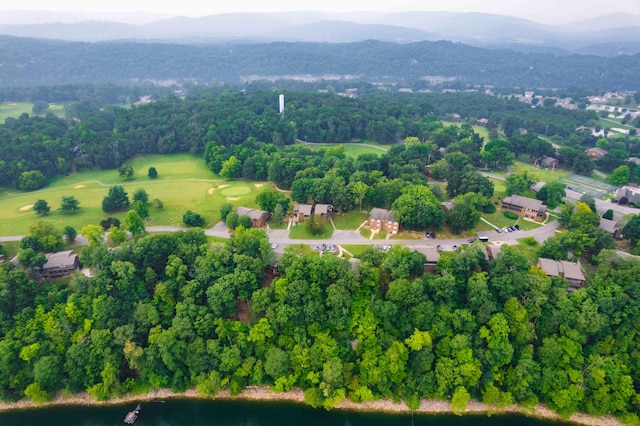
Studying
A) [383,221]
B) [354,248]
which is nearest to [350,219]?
[383,221]

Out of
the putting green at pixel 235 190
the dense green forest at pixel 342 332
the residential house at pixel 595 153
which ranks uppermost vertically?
the residential house at pixel 595 153

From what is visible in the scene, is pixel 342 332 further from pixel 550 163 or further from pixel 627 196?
pixel 550 163

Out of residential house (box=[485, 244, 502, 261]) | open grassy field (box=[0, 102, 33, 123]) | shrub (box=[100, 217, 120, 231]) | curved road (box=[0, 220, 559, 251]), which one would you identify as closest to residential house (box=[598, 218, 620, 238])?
curved road (box=[0, 220, 559, 251])

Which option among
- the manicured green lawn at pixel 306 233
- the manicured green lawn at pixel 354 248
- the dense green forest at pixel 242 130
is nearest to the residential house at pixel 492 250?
the manicured green lawn at pixel 354 248

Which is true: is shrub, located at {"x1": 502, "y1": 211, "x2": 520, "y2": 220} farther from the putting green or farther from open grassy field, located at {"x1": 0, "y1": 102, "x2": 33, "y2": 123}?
open grassy field, located at {"x1": 0, "y1": 102, "x2": 33, "y2": 123}

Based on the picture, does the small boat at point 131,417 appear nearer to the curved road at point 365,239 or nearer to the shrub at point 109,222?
the curved road at point 365,239

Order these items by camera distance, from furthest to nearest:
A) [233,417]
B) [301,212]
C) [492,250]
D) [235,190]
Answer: [235,190], [301,212], [492,250], [233,417]

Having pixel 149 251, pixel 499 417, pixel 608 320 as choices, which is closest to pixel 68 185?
pixel 149 251
